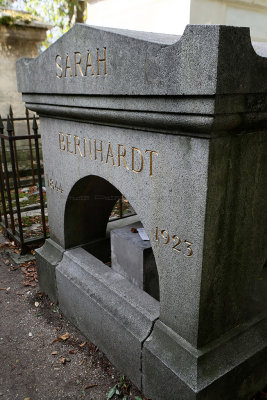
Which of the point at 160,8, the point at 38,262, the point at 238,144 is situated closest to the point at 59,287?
the point at 38,262

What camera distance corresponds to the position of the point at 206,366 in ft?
5.90

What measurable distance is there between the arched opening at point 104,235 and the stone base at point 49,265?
0.52 ft

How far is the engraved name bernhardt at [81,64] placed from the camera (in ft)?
6.22

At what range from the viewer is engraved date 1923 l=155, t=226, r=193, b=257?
172cm

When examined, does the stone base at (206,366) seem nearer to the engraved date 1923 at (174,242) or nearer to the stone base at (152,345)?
the stone base at (152,345)

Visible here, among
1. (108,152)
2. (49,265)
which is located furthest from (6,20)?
(108,152)

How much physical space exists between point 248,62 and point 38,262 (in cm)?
264

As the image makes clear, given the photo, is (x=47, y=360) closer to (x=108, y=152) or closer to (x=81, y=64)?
(x=108, y=152)

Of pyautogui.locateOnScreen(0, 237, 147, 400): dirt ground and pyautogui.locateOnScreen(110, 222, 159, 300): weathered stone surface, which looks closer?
pyautogui.locateOnScreen(0, 237, 147, 400): dirt ground

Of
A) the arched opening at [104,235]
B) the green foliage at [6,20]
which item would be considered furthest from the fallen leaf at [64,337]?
the green foliage at [6,20]

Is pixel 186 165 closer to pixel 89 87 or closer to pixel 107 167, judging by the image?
pixel 107 167

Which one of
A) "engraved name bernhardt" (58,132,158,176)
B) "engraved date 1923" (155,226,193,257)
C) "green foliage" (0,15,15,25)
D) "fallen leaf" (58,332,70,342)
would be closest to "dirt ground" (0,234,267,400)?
"fallen leaf" (58,332,70,342)

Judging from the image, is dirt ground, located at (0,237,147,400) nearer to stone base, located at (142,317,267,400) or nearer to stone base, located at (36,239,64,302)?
stone base, located at (36,239,64,302)

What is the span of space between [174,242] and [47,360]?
1563mm
